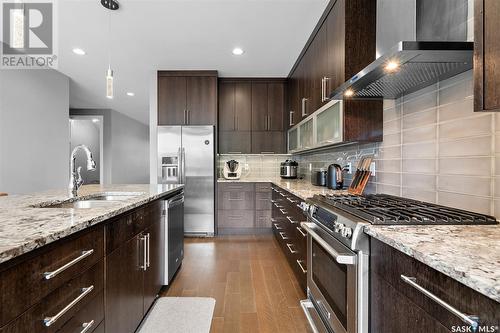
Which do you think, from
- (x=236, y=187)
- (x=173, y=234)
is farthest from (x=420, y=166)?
(x=236, y=187)

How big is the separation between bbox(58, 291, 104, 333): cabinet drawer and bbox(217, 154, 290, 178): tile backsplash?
383 cm

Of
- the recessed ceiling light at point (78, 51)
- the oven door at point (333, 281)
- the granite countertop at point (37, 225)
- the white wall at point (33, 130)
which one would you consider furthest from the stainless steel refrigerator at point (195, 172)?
the granite countertop at point (37, 225)

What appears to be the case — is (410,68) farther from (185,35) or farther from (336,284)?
(185,35)

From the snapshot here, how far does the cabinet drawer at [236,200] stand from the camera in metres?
4.50

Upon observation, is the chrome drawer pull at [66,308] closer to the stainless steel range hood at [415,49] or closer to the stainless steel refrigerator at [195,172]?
the stainless steel range hood at [415,49]

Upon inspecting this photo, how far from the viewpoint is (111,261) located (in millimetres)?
1400

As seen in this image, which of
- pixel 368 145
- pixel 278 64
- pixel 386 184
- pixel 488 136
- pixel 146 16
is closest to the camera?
pixel 488 136

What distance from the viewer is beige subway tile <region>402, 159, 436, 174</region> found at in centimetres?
162

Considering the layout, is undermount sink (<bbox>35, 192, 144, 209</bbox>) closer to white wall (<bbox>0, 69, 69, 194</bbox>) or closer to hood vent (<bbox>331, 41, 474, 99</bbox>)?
hood vent (<bbox>331, 41, 474, 99</bbox>)

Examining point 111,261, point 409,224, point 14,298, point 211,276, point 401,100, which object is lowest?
point 211,276

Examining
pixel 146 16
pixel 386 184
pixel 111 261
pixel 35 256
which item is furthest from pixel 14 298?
pixel 146 16

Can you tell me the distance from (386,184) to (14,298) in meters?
2.21

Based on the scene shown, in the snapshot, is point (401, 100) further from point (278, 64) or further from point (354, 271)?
point (278, 64)

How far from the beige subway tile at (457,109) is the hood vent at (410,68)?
0.16 metres
